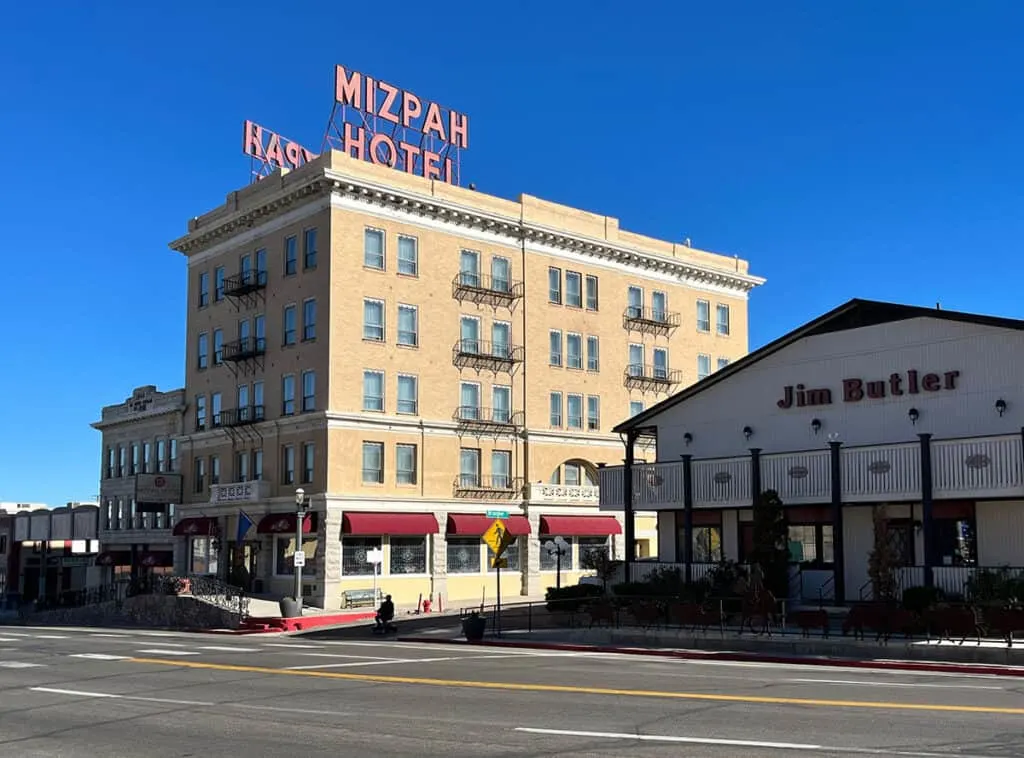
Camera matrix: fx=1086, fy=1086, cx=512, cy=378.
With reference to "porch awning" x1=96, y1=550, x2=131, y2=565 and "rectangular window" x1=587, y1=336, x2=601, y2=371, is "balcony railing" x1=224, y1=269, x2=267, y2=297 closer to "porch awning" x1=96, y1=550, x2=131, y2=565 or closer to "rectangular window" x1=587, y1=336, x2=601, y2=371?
"rectangular window" x1=587, y1=336, x2=601, y2=371

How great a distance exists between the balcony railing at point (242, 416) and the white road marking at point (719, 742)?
43.5 meters

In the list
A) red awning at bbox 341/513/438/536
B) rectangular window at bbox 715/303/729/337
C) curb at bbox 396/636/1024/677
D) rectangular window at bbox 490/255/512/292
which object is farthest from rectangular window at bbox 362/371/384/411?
rectangular window at bbox 715/303/729/337

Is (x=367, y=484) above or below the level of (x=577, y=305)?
below

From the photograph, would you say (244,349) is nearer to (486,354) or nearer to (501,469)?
(486,354)

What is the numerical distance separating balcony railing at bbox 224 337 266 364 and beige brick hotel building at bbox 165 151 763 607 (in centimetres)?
14

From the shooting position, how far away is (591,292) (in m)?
61.4

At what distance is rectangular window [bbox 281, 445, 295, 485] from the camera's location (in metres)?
51.9

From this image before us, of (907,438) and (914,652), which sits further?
(907,438)

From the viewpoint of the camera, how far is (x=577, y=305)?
2386 inches

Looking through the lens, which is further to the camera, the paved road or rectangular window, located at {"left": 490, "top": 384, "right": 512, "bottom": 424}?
rectangular window, located at {"left": 490, "top": 384, "right": 512, "bottom": 424}

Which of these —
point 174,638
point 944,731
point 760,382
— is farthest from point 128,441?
point 944,731

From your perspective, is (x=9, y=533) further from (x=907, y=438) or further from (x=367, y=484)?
(x=907, y=438)

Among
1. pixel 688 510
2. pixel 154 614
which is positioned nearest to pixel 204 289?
pixel 154 614

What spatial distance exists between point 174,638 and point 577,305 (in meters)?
31.5
